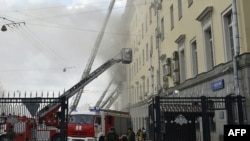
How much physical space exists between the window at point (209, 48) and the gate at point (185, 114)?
4131mm

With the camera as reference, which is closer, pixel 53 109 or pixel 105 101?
pixel 53 109


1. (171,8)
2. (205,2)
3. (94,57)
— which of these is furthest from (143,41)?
(205,2)

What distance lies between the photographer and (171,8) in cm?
2545

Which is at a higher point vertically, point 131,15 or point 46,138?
point 131,15

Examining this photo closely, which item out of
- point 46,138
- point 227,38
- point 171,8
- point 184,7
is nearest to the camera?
point 46,138

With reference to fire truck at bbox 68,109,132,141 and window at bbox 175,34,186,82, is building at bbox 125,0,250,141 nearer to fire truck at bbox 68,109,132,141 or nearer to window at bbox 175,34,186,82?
window at bbox 175,34,186,82

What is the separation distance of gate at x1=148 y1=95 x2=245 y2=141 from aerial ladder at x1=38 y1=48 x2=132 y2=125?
3.53m

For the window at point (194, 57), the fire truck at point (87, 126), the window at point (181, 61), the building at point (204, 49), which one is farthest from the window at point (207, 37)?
the fire truck at point (87, 126)

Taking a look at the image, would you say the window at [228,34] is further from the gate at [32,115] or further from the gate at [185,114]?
the gate at [32,115]

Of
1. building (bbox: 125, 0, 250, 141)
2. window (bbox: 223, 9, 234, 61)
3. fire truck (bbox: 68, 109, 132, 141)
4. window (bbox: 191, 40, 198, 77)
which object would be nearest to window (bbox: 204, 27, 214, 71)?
building (bbox: 125, 0, 250, 141)

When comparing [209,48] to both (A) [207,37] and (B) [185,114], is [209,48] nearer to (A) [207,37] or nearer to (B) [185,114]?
(A) [207,37]

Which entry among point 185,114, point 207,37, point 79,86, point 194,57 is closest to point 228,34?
point 207,37

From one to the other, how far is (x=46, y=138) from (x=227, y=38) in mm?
8534

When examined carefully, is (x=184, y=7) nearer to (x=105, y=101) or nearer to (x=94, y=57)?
(x=94, y=57)
